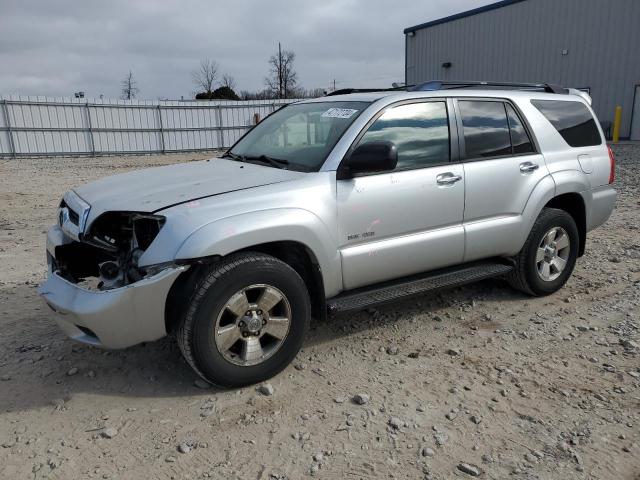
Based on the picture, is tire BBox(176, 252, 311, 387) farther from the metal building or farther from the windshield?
the metal building

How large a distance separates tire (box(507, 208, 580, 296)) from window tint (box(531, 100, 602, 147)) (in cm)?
71

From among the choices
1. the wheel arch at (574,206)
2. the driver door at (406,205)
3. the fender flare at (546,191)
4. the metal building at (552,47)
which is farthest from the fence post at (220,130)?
the driver door at (406,205)

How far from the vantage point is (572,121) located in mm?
4781

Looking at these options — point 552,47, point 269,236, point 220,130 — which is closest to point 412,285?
point 269,236

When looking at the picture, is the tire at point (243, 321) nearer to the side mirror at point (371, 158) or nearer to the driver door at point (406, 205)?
the driver door at point (406, 205)

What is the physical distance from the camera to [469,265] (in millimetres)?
4238

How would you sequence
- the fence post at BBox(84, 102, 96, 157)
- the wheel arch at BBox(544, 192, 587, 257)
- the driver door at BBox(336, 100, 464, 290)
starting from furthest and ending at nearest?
the fence post at BBox(84, 102, 96, 157) → the wheel arch at BBox(544, 192, 587, 257) → the driver door at BBox(336, 100, 464, 290)

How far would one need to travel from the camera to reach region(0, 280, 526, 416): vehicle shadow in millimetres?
3248

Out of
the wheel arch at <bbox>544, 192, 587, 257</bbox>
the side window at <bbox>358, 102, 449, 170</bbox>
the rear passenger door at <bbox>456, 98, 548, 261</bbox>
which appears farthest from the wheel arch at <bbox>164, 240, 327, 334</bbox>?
the wheel arch at <bbox>544, 192, 587, 257</bbox>

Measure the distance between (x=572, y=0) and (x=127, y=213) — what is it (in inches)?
946

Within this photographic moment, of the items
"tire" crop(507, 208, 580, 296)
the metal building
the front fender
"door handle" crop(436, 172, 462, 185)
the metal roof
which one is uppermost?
the metal roof

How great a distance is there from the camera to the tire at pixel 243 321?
2.97 metres

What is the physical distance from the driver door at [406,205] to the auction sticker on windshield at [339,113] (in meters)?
0.21

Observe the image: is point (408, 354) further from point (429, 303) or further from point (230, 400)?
point (230, 400)
